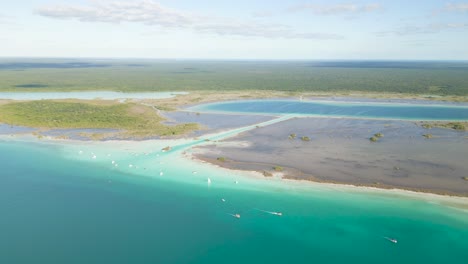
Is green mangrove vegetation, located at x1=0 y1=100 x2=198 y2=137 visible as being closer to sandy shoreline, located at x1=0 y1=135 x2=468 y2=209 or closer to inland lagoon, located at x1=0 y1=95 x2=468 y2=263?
sandy shoreline, located at x1=0 y1=135 x2=468 y2=209

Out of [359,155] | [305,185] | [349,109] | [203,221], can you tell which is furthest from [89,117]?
[349,109]

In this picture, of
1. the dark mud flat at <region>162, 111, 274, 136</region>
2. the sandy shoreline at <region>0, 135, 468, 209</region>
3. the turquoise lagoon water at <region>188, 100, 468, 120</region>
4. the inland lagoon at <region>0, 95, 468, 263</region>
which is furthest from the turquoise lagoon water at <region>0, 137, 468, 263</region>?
the turquoise lagoon water at <region>188, 100, 468, 120</region>

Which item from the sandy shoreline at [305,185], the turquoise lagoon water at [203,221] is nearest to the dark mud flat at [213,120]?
the sandy shoreline at [305,185]

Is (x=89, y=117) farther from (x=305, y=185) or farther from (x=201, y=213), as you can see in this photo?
(x=305, y=185)

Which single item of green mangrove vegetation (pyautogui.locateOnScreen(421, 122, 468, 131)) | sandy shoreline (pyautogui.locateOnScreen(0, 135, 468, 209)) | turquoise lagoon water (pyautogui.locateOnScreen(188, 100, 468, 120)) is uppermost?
turquoise lagoon water (pyautogui.locateOnScreen(188, 100, 468, 120))

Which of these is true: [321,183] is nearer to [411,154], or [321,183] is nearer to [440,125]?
[411,154]

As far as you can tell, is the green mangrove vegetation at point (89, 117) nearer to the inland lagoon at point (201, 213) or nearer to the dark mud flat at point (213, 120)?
the dark mud flat at point (213, 120)
